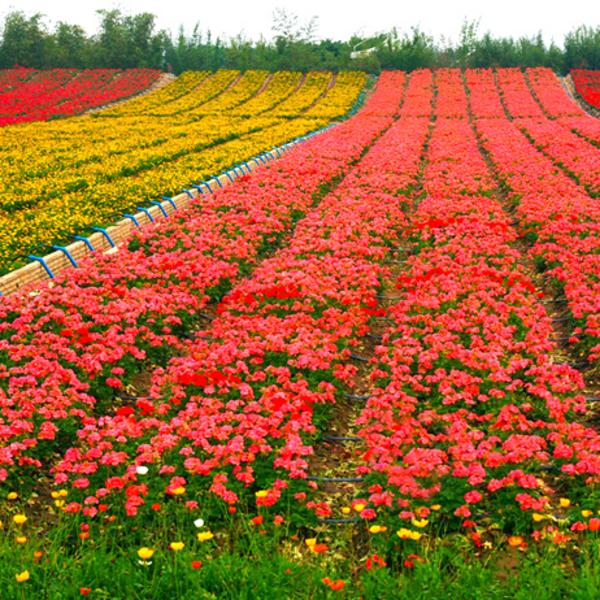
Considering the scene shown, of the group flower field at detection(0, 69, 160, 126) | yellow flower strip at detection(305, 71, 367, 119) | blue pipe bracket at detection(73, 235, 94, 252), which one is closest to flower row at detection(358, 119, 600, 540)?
blue pipe bracket at detection(73, 235, 94, 252)

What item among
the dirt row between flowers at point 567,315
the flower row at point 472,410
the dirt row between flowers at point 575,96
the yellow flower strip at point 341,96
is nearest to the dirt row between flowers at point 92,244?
the flower row at point 472,410

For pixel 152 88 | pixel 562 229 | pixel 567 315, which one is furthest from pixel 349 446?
pixel 152 88

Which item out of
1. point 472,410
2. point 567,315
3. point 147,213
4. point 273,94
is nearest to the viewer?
point 472,410

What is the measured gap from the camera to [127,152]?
99.4 ft

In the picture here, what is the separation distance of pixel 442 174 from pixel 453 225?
7831 mm

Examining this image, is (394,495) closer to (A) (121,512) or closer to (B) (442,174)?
(A) (121,512)

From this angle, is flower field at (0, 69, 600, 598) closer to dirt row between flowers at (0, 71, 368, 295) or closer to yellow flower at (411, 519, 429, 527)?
yellow flower at (411, 519, 429, 527)

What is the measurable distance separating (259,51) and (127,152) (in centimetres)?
6073

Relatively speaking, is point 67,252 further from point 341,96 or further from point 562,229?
point 341,96

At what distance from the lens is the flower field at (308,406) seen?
5.46 metres

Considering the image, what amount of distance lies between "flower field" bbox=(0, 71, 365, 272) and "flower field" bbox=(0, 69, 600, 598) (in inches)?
15.8

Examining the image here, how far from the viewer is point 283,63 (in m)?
80.1

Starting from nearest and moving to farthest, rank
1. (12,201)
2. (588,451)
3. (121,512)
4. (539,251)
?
(121,512), (588,451), (539,251), (12,201)

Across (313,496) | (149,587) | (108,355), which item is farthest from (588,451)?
(108,355)
